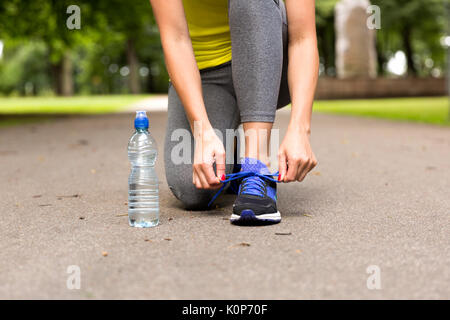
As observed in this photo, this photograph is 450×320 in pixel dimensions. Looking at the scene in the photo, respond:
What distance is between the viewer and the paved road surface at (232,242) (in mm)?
1747

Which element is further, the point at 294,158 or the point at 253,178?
the point at 253,178

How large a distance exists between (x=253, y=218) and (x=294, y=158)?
321 millimetres

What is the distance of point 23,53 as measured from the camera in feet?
168

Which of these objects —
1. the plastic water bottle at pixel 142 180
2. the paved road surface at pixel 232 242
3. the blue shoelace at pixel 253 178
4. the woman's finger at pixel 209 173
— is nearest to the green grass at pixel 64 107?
the paved road surface at pixel 232 242

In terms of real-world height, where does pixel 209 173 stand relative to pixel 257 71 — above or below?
below

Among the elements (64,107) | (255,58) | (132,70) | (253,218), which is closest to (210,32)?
(255,58)

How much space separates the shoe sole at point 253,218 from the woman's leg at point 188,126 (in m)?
0.40

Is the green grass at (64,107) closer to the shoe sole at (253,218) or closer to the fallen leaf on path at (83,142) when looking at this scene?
the fallen leaf on path at (83,142)

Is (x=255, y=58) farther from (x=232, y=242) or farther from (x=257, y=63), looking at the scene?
(x=232, y=242)

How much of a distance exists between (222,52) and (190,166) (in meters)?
0.65

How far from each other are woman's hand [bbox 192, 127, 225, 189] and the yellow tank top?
722mm

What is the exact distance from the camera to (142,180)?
9.96 feet

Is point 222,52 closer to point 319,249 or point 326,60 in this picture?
point 319,249
